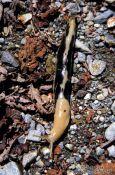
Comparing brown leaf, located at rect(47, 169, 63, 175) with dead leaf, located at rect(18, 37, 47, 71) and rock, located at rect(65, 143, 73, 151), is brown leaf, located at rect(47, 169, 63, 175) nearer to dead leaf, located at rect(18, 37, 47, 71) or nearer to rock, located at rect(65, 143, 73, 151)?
rock, located at rect(65, 143, 73, 151)

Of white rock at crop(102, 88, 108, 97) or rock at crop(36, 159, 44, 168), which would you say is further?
white rock at crop(102, 88, 108, 97)

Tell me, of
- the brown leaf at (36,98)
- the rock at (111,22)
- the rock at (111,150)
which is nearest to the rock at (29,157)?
the brown leaf at (36,98)

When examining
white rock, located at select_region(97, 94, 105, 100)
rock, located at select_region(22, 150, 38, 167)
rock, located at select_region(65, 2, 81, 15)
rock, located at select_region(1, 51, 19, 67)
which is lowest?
rock, located at select_region(22, 150, 38, 167)

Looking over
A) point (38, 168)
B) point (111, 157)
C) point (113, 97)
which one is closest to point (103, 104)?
point (113, 97)

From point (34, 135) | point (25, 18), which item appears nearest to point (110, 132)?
point (34, 135)

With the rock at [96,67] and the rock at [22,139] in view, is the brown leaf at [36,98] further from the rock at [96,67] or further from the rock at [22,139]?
the rock at [96,67]

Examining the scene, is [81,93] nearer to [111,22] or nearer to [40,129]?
[40,129]

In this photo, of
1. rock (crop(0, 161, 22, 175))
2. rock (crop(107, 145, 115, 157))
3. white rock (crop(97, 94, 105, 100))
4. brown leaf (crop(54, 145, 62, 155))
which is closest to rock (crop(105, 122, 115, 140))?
rock (crop(107, 145, 115, 157))
